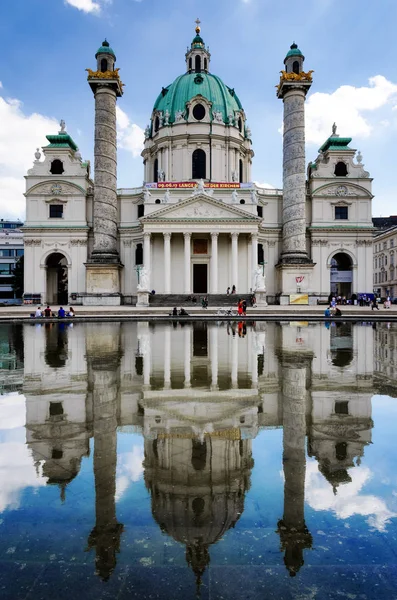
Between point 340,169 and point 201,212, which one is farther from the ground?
point 340,169

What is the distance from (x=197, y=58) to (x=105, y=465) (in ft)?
232

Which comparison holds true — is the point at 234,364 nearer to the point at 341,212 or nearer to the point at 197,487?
the point at 197,487

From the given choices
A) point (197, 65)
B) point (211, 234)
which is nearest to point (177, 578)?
point (211, 234)

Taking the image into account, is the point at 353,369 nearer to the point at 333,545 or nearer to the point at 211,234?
the point at 333,545

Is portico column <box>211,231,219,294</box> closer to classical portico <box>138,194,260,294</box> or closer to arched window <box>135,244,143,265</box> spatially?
classical portico <box>138,194,260,294</box>

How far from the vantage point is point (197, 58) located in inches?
2511

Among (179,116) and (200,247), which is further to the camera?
Result: (179,116)

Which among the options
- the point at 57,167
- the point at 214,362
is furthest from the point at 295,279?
the point at 214,362

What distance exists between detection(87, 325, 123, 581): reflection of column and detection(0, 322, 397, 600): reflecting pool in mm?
14

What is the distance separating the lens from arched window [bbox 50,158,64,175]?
170 ft

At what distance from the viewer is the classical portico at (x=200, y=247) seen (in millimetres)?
47625

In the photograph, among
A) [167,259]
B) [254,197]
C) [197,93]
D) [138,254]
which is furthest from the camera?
[197,93]

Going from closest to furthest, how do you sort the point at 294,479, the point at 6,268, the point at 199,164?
1. the point at 294,479
2. the point at 199,164
3. the point at 6,268

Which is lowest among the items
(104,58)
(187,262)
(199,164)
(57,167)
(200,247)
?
(187,262)
